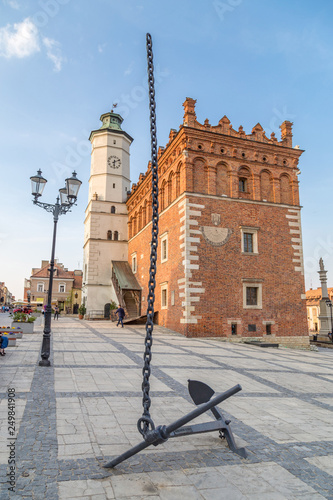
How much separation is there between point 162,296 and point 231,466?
1793cm

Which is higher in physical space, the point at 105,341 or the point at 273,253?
the point at 273,253

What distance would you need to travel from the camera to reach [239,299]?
1925 centimetres

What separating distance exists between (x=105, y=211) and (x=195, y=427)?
94.8ft

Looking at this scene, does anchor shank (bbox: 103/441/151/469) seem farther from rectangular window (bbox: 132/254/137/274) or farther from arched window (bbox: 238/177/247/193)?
rectangular window (bbox: 132/254/137/274)

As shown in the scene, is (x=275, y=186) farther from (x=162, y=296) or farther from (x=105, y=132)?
(x=105, y=132)

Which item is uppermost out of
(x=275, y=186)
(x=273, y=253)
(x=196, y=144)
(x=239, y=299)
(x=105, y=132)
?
(x=105, y=132)

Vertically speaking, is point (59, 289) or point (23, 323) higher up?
point (59, 289)

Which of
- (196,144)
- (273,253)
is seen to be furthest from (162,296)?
(196,144)

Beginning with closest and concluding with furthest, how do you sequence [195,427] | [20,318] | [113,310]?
[195,427]
[20,318]
[113,310]

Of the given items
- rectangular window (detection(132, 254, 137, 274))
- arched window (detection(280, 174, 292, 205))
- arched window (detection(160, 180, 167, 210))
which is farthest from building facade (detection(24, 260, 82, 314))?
arched window (detection(280, 174, 292, 205))

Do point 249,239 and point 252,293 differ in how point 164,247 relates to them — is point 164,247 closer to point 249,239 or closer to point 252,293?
point 249,239

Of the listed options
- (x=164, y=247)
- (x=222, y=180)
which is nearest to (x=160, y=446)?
(x=222, y=180)

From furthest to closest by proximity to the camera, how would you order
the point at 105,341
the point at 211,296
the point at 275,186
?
the point at 275,186
the point at 211,296
the point at 105,341

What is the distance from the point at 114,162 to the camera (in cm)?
3275
